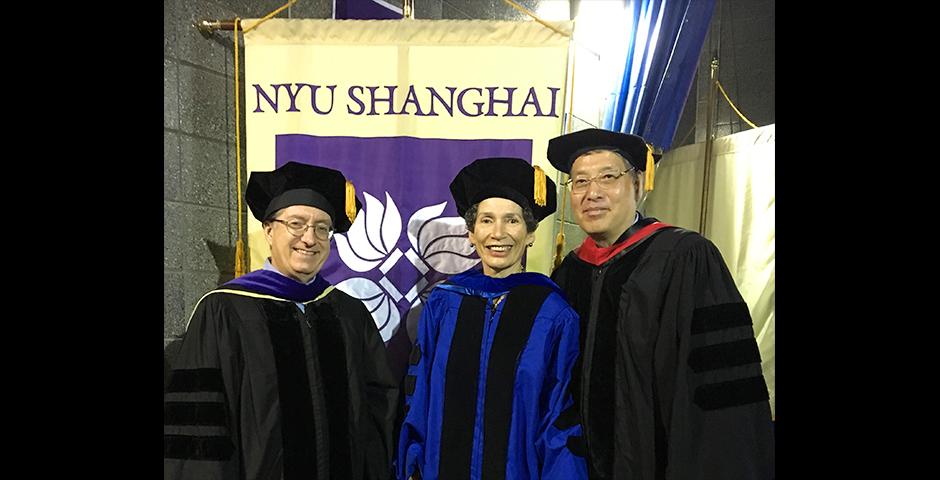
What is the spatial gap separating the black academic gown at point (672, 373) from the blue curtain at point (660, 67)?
56.9 inches

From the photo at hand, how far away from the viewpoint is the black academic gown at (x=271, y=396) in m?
1.77

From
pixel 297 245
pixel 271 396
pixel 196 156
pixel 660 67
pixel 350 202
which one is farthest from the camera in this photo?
pixel 660 67

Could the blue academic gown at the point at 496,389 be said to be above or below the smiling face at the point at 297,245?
below

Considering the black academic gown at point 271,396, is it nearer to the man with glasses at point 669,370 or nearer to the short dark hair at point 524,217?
the short dark hair at point 524,217

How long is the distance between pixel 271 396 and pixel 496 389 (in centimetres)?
64

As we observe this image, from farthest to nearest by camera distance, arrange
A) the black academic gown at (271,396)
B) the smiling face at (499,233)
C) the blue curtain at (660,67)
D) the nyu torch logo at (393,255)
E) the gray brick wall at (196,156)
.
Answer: the blue curtain at (660,67)
the nyu torch logo at (393,255)
the gray brick wall at (196,156)
the smiling face at (499,233)
the black academic gown at (271,396)

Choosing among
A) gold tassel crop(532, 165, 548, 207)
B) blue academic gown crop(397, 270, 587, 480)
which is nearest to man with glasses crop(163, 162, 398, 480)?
blue academic gown crop(397, 270, 587, 480)

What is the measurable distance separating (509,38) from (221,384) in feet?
5.46

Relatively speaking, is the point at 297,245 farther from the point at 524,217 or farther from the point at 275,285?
the point at 524,217

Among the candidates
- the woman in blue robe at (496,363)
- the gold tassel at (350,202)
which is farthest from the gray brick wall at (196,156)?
the woman in blue robe at (496,363)

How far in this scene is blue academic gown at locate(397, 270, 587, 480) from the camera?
1908mm

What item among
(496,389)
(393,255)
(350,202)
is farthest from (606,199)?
(393,255)

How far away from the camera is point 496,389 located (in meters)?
1.94

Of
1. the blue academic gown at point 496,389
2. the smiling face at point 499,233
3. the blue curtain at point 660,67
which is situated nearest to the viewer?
the blue academic gown at point 496,389
